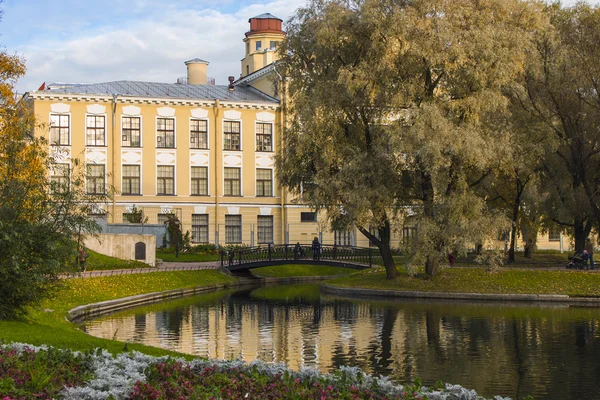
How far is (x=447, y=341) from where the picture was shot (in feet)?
80.6

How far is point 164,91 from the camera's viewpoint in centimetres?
6725

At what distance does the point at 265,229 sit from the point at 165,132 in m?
10.7

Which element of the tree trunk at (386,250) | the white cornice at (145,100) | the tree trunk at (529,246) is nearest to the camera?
the tree trunk at (386,250)

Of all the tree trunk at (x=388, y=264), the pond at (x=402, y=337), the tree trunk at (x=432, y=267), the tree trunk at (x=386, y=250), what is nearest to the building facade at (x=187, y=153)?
the tree trunk at (x=386, y=250)

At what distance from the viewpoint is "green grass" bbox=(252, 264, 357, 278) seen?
52.9 m

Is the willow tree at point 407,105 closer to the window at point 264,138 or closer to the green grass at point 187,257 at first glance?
the green grass at point 187,257

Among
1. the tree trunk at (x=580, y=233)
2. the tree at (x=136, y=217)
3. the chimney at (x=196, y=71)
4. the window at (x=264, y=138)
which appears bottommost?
the tree trunk at (x=580, y=233)

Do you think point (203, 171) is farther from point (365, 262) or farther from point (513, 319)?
point (513, 319)

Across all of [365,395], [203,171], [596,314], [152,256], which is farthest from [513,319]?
[203,171]

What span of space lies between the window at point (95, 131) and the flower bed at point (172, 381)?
1978 inches


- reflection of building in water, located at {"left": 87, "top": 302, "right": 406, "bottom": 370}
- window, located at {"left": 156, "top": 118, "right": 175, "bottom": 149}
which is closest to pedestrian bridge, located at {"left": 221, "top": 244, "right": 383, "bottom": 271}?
reflection of building in water, located at {"left": 87, "top": 302, "right": 406, "bottom": 370}

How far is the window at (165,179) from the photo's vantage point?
6488cm

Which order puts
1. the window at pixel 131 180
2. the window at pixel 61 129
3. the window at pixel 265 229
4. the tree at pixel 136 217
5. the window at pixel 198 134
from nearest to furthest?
the tree at pixel 136 217 → the window at pixel 61 129 → the window at pixel 131 180 → the window at pixel 198 134 → the window at pixel 265 229

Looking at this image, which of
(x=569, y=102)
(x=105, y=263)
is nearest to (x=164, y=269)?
(x=105, y=263)
